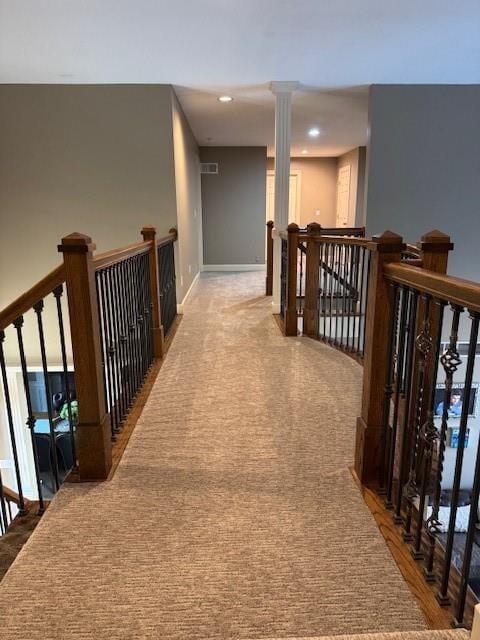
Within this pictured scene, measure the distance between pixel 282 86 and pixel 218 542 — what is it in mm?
4637

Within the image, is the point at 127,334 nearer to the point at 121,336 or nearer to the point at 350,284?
the point at 121,336

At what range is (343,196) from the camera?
10141 millimetres

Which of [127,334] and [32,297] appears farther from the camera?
[127,334]

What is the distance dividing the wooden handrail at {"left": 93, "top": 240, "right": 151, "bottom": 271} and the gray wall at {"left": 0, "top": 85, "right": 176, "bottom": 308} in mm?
1990

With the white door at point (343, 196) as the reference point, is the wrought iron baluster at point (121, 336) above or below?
below

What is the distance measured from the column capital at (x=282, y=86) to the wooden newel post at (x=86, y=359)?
12.3 ft

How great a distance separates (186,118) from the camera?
6223 mm

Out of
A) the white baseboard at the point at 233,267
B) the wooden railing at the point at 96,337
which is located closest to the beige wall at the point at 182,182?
the wooden railing at the point at 96,337

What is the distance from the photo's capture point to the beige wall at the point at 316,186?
10641 mm

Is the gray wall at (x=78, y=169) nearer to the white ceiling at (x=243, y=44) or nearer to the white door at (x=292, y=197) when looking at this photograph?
the white ceiling at (x=243, y=44)

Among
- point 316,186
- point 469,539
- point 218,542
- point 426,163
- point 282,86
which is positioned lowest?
point 218,542

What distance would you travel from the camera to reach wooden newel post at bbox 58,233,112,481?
181 cm

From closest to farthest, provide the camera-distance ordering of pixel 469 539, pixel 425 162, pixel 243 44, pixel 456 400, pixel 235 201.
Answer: pixel 469 539
pixel 243 44
pixel 425 162
pixel 456 400
pixel 235 201

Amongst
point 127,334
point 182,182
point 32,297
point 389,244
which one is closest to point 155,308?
point 127,334
